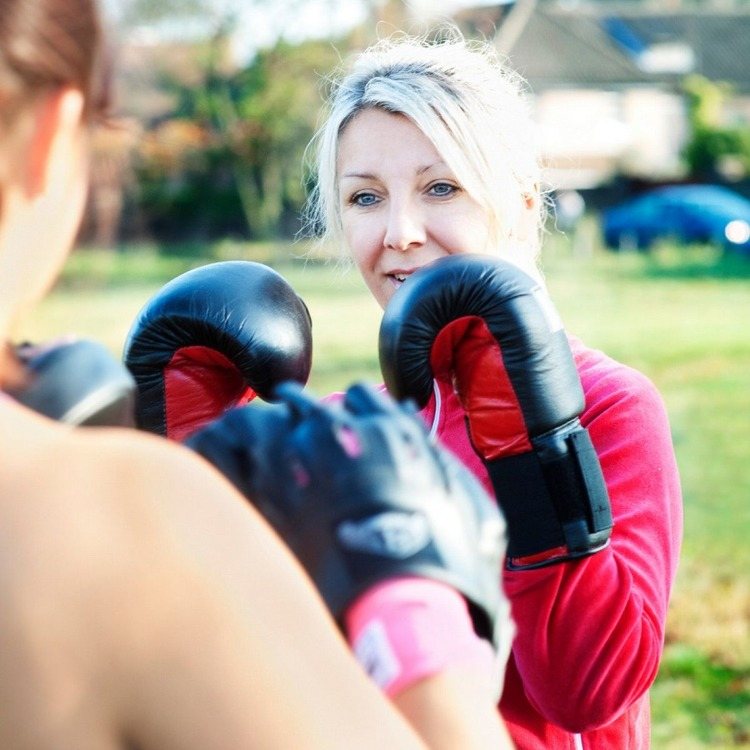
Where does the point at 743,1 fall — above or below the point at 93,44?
above

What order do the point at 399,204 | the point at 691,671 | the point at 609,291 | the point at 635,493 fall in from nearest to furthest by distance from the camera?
1. the point at 635,493
2. the point at 399,204
3. the point at 691,671
4. the point at 609,291

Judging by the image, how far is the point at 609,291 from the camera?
1928 centimetres

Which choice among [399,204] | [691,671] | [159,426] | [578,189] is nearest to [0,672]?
[159,426]

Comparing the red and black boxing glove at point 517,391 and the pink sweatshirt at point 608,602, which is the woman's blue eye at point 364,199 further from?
the red and black boxing glove at point 517,391

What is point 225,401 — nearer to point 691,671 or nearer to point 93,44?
point 93,44

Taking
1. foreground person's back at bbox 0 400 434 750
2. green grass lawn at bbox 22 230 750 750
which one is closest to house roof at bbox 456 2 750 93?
green grass lawn at bbox 22 230 750 750

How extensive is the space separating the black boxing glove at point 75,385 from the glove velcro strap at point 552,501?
736mm

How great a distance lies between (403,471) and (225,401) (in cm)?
116

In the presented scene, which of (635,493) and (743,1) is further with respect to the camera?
(743,1)

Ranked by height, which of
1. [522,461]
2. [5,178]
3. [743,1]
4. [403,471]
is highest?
[743,1]

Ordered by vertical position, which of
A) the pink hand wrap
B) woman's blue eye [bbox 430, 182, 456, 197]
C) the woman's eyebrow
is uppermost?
the woman's eyebrow

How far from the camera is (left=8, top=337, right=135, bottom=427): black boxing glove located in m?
1.19

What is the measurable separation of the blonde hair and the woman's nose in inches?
4.8

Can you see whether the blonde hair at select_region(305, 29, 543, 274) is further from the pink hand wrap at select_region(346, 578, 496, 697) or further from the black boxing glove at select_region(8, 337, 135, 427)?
the pink hand wrap at select_region(346, 578, 496, 697)
